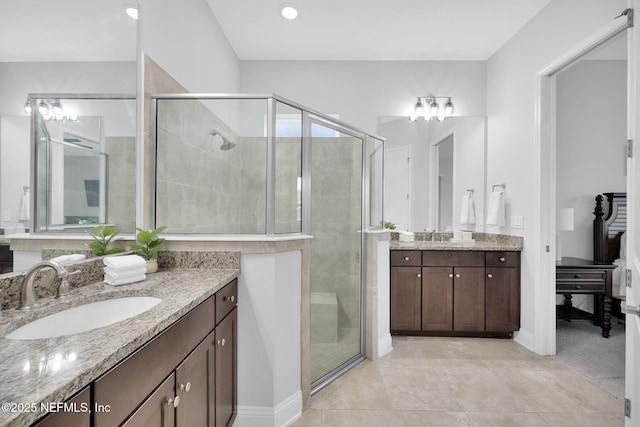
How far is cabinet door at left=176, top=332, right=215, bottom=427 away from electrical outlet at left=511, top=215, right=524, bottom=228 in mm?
2823

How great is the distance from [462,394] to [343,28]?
10.3ft

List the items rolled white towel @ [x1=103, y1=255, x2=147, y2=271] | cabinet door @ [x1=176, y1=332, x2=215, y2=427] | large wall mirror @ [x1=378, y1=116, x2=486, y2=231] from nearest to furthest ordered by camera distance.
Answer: cabinet door @ [x1=176, y1=332, x2=215, y2=427] < rolled white towel @ [x1=103, y1=255, x2=147, y2=271] < large wall mirror @ [x1=378, y1=116, x2=486, y2=231]

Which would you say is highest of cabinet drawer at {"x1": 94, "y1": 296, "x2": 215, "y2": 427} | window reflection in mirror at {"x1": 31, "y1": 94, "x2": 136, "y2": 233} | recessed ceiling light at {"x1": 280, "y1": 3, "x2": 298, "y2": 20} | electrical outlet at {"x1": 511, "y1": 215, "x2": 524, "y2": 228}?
recessed ceiling light at {"x1": 280, "y1": 3, "x2": 298, "y2": 20}

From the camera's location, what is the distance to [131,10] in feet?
5.16

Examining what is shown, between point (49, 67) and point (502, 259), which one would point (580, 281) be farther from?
point (49, 67)

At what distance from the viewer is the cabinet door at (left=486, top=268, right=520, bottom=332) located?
2.85m

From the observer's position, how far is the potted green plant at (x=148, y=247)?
1.54 metres

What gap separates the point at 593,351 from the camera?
8.55 ft

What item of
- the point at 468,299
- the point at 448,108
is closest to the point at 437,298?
the point at 468,299

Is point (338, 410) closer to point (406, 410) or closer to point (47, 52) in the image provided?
point (406, 410)

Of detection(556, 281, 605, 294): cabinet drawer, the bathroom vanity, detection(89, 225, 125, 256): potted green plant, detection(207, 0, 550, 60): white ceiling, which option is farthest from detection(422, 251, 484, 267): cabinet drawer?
detection(89, 225, 125, 256): potted green plant

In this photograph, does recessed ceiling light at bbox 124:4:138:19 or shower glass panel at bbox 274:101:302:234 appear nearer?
recessed ceiling light at bbox 124:4:138:19

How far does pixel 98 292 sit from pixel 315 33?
280 centimetres

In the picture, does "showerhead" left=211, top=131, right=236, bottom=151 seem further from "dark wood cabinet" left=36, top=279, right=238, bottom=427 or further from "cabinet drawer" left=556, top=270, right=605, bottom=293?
"cabinet drawer" left=556, top=270, right=605, bottom=293
